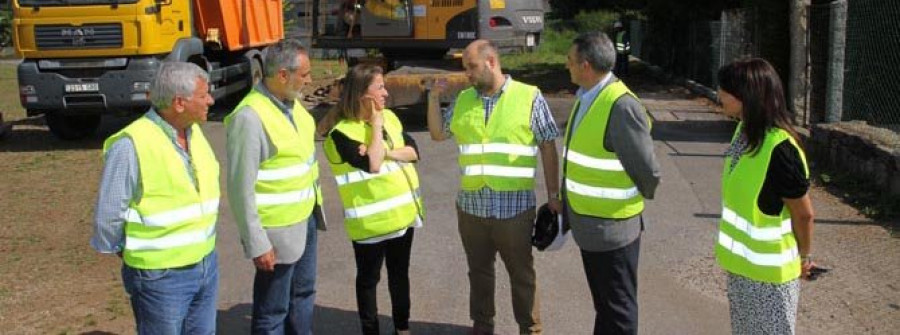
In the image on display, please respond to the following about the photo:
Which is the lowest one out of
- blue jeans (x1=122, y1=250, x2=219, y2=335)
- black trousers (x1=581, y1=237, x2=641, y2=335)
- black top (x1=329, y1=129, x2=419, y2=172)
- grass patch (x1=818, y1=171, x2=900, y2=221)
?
grass patch (x1=818, y1=171, x2=900, y2=221)

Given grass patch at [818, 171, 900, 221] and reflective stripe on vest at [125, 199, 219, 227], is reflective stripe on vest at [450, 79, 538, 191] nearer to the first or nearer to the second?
reflective stripe on vest at [125, 199, 219, 227]

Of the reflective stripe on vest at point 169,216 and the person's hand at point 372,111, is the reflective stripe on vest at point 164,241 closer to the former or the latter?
the reflective stripe on vest at point 169,216

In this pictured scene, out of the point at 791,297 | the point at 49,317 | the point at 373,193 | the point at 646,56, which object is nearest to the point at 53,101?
the point at 49,317

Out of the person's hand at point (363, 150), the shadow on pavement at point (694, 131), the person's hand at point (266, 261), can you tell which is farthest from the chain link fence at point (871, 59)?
the person's hand at point (266, 261)

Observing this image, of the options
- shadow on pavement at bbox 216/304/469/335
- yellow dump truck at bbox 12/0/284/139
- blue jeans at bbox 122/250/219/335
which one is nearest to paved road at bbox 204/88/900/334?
shadow on pavement at bbox 216/304/469/335

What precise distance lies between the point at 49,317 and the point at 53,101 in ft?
27.0

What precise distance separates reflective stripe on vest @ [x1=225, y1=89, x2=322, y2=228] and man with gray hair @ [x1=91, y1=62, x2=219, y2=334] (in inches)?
17.2

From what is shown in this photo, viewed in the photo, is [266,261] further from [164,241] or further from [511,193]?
[511,193]

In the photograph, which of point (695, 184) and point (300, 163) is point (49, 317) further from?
point (695, 184)

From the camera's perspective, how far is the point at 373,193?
15.5 ft

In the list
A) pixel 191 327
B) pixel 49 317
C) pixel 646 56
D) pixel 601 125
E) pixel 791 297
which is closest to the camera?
pixel 791 297

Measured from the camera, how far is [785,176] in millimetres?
3477

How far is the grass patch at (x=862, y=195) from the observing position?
7930 millimetres

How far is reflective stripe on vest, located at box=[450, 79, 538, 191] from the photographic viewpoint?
183 inches
